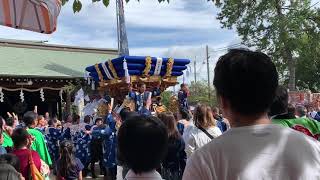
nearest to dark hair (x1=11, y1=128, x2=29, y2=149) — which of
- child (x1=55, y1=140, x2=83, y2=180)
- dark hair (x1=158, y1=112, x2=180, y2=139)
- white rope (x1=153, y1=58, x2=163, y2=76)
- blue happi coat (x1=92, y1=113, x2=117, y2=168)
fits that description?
child (x1=55, y1=140, x2=83, y2=180)

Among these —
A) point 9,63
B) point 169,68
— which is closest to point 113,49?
point 9,63

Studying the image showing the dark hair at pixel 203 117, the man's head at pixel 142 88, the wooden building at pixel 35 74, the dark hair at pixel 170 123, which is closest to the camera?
the dark hair at pixel 203 117

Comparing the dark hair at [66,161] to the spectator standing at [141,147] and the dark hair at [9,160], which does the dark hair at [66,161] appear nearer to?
the dark hair at [9,160]

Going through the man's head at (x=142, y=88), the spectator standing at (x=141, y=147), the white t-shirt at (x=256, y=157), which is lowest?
the man's head at (x=142, y=88)

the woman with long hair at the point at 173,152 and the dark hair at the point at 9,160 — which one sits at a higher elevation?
the dark hair at the point at 9,160

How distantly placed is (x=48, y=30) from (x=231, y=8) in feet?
60.2

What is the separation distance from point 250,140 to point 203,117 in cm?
385

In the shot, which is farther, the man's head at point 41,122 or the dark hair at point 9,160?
the man's head at point 41,122

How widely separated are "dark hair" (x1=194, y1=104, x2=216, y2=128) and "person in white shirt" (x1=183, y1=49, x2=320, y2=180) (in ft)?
12.2

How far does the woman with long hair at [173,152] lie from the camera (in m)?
5.91

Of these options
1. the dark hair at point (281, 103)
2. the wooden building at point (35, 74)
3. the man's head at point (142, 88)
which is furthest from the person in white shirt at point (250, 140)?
the wooden building at point (35, 74)

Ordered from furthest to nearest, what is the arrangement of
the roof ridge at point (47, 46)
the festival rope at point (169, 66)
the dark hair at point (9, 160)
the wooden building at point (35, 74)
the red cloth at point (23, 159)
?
the roof ridge at point (47, 46), the wooden building at point (35, 74), the festival rope at point (169, 66), the red cloth at point (23, 159), the dark hair at point (9, 160)

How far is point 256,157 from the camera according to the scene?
1679mm

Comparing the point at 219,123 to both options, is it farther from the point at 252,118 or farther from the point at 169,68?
the point at 252,118
